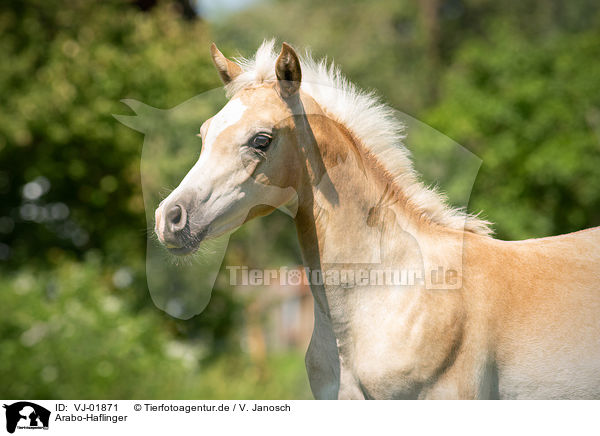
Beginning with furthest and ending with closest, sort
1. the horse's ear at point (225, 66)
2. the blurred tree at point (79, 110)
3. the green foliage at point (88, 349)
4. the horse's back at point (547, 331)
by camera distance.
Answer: the blurred tree at point (79, 110) → the green foliage at point (88, 349) → the horse's ear at point (225, 66) → the horse's back at point (547, 331)

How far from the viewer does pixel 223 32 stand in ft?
35.5

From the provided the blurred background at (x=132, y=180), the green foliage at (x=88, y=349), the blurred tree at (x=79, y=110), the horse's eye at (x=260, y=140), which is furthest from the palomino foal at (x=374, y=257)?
the blurred tree at (x=79, y=110)

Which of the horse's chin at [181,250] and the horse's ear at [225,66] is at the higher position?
the horse's ear at [225,66]

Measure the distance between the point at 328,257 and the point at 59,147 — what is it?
7135 millimetres

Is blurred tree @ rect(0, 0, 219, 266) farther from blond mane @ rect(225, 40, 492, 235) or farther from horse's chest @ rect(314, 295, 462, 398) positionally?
horse's chest @ rect(314, 295, 462, 398)

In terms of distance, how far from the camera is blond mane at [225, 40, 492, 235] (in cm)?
267

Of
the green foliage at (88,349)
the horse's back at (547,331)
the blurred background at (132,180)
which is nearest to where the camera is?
the horse's back at (547,331)

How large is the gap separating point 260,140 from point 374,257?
687 mm

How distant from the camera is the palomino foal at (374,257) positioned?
235cm

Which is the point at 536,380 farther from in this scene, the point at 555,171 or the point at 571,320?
the point at 555,171

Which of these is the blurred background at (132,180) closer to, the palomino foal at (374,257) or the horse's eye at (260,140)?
the palomino foal at (374,257)

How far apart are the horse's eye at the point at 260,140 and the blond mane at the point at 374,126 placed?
36 cm

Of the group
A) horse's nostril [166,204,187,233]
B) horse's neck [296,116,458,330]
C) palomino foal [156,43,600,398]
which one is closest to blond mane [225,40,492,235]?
palomino foal [156,43,600,398]

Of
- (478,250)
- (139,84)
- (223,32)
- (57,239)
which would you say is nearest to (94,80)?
(139,84)
